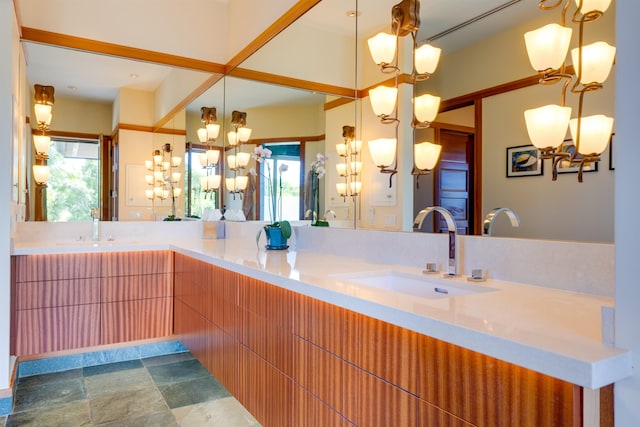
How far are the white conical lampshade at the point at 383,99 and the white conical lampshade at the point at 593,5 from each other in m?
0.90

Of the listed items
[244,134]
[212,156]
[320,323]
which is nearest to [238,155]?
[244,134]

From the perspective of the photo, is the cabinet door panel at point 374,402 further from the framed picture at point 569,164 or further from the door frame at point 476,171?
the framed picture at point 569,164

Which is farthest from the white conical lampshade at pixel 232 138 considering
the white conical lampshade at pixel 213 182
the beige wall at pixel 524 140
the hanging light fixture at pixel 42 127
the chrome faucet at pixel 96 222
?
the beige wall at pixel 524 140

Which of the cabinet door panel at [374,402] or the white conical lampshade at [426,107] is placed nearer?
the cabinet door panel at [374,402]

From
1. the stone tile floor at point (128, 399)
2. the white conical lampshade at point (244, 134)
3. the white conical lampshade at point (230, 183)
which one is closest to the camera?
the stone tile floor at point (128, 399)

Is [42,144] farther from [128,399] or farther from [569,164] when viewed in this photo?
[569,164]

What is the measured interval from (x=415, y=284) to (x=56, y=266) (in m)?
2.43

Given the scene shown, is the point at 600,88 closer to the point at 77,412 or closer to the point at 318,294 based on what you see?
the point at 318,294

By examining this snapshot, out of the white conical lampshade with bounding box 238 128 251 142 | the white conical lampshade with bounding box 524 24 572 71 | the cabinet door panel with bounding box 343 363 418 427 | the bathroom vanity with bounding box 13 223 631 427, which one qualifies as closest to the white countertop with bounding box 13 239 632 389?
the bathroom vanity with bounding box 13 223 631 427

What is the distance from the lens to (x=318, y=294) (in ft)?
4.52

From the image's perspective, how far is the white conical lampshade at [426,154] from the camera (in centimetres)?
182

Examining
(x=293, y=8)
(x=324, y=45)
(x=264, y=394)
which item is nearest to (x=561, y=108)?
(x=264, y=394)

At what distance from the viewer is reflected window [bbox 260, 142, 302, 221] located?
117 inches

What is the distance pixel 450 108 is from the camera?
176cm
